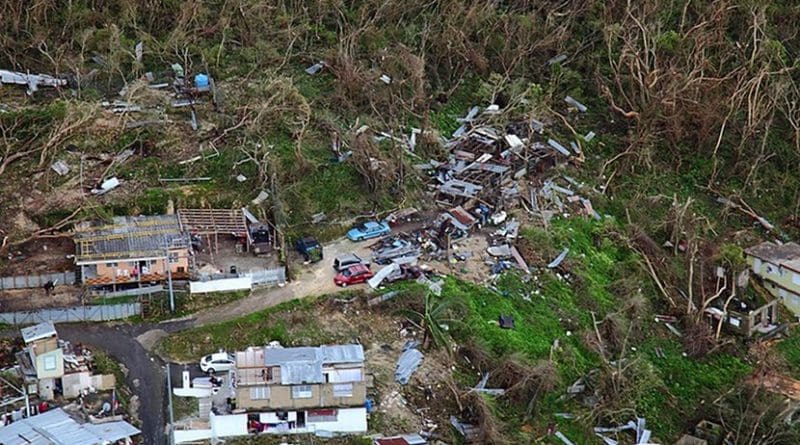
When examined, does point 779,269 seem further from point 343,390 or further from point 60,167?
point 60,167

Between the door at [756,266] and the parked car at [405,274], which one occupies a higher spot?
the parked car at [405,274]

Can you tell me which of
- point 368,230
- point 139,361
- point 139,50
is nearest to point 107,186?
point 139,361

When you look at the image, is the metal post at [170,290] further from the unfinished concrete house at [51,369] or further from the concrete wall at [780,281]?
the concrete wall at [780,281]

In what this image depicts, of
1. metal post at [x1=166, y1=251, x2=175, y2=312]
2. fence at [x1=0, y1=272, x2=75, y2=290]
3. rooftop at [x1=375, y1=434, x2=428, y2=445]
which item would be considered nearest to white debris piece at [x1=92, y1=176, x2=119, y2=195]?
fence at [x1=0, y1=272, x2=75, y2=290]

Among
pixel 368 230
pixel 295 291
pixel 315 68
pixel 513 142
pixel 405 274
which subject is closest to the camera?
pixel 295 291

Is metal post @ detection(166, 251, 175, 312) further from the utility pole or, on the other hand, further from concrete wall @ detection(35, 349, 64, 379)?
concrete wall @ detection(35, 349, 64, 379)

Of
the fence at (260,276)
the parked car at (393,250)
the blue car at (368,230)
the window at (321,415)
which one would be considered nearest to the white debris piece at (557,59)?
the blue car at (368,230)
